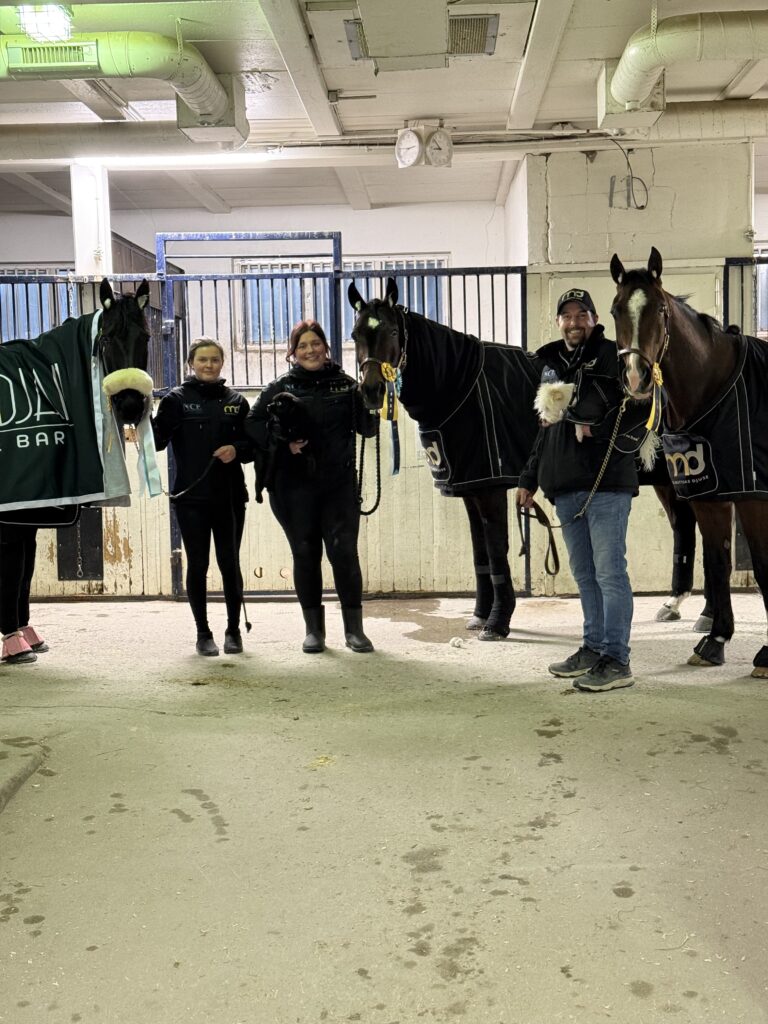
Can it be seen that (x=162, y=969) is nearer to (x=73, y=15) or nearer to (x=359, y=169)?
(x=73, y=15)

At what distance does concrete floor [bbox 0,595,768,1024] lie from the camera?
5.01 ft

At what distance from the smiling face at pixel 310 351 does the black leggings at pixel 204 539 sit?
26.8 inches

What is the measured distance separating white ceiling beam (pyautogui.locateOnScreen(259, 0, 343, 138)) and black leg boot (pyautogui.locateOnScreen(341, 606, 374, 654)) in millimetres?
2574

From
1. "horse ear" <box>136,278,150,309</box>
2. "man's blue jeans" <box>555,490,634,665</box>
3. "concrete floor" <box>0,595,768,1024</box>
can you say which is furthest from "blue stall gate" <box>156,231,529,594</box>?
"concrete floor" <box>0,595,768,1024</box>

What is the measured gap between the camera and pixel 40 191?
25.3ft

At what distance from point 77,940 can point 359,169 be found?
6.50m

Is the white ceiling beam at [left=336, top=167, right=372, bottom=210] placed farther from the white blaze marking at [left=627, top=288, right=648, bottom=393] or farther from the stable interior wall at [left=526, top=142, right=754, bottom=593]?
the white blaze marking at [left=627, top=288, right=648, bottom=393]

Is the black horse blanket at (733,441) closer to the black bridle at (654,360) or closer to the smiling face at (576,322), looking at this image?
the black bridle at (654,360)

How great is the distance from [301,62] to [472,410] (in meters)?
1.92

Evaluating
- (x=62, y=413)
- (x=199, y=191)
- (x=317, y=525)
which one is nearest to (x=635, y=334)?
(x=317, y=525)

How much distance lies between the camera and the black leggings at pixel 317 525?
4.03 meters

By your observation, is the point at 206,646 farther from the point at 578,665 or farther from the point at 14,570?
the point at 578,665

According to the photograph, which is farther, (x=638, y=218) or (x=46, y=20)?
(x=638, y=218)

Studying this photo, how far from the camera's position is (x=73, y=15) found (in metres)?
4.20
